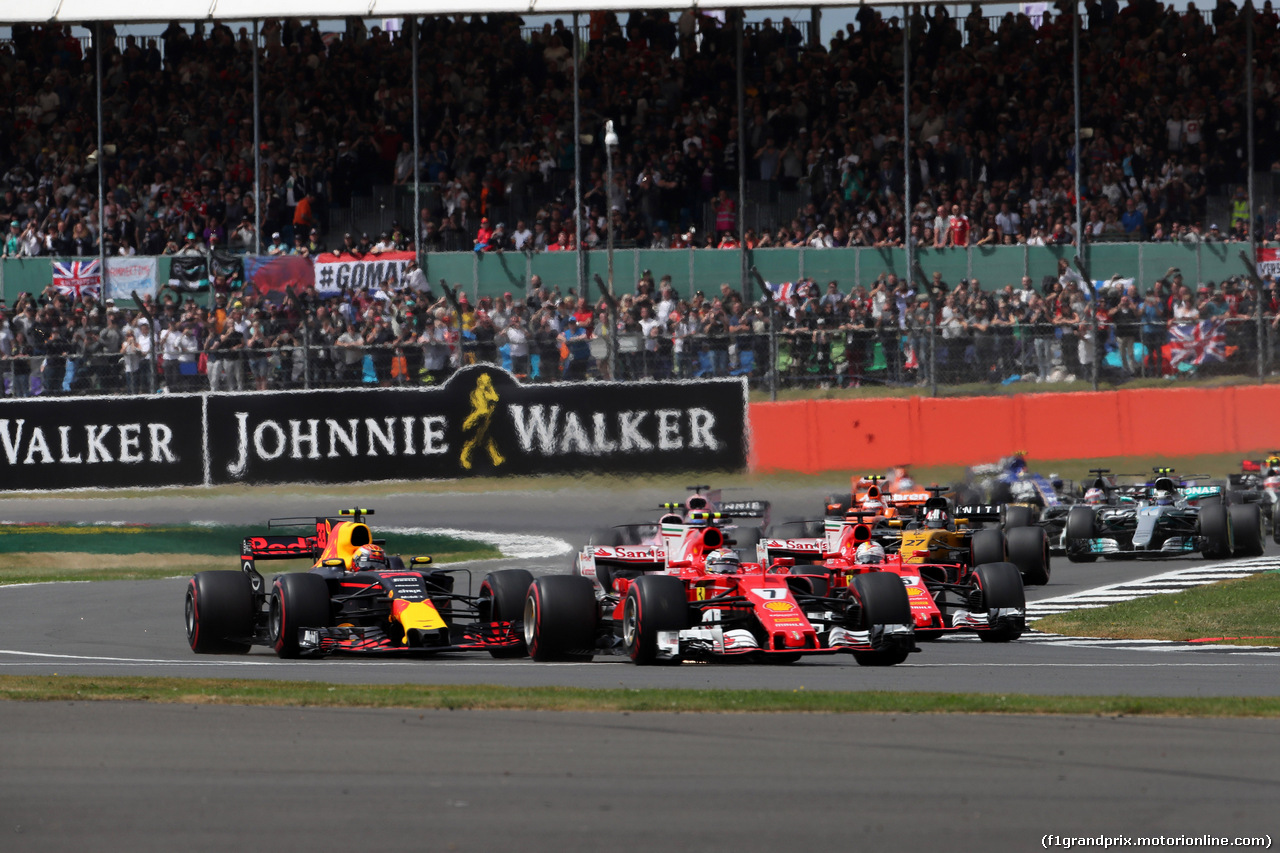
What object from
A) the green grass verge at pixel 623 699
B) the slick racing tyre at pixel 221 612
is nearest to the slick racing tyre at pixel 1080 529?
the slick racing tyre at pixel 221 612

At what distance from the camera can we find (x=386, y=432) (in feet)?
89.7

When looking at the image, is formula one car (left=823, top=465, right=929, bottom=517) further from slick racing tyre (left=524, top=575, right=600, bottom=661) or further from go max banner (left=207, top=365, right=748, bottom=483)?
go max banner (left=207, top=365, right=748, bottom=483)

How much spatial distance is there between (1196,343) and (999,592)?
13.7 meters

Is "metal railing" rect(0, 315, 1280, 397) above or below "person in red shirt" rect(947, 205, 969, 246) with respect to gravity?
below

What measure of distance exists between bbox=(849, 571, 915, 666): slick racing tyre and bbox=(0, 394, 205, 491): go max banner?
17.0 m

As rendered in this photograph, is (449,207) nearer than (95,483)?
No

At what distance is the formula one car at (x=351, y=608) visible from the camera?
13.2 metres

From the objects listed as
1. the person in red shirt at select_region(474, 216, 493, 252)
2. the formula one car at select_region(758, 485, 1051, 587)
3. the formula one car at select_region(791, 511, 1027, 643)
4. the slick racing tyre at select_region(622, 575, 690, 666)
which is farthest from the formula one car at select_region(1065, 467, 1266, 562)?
the person in red shirt at select_region(474, 216, 493, 252)

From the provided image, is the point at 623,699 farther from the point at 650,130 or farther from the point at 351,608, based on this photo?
the point at 650,130

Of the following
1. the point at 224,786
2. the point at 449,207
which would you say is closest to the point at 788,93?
the point at 449,207

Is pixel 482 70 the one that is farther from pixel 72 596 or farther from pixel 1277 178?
pixel 72 596

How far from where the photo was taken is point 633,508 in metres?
27.0

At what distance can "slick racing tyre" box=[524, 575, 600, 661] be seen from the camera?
504 inches

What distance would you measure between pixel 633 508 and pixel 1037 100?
443 inches
